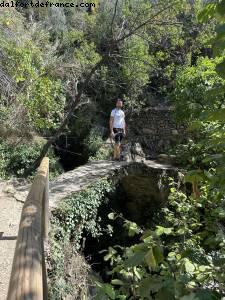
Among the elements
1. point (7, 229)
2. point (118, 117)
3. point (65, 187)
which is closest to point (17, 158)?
point (118, 117)

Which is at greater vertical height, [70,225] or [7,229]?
[7,229]

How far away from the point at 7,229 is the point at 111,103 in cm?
1021

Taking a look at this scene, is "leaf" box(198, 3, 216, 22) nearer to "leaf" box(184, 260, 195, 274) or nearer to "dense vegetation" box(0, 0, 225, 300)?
"dense vegetation" box(0, 0, 225, 300)

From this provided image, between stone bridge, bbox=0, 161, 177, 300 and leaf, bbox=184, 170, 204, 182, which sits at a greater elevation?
leaf, bbox=184, 170, 204, 182

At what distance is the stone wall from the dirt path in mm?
7789

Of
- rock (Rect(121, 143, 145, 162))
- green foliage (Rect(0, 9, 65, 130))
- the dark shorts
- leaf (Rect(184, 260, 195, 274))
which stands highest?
green foliage (Rect(0, 9, 65, 130))

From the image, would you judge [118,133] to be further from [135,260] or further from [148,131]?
[135,260]

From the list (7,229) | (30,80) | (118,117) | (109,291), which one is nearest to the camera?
(109,291)

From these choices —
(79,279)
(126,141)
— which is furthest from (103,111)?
(79,279)

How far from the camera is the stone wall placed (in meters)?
14.4

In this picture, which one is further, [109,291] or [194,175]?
[194,175]

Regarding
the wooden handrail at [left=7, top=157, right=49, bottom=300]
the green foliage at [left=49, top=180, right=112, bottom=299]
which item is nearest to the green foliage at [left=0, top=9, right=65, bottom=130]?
the green foliage at [left=49, top=180, right=112, bottom=299]

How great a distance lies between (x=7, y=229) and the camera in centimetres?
500

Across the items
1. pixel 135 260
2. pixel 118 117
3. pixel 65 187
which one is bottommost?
pixel 65 187
